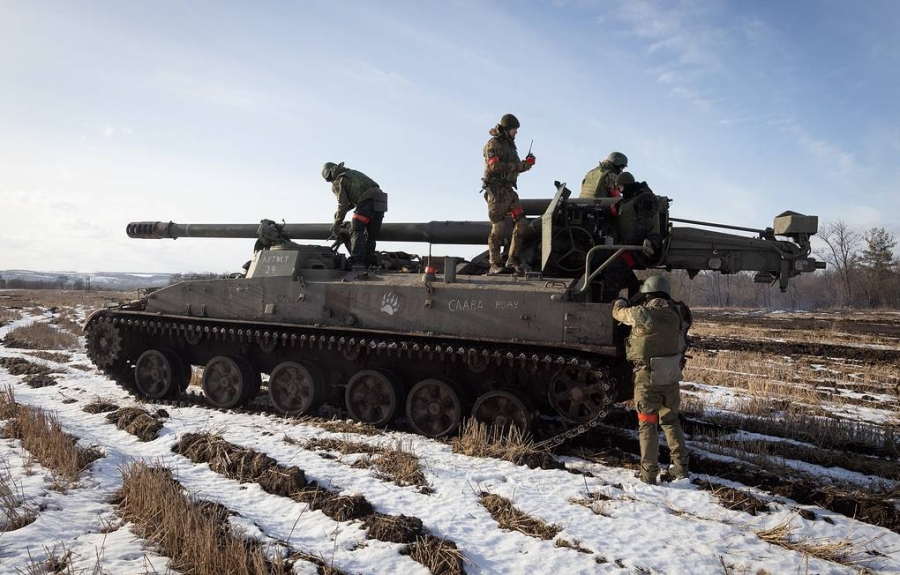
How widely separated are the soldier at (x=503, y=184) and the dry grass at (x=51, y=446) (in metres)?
5.46

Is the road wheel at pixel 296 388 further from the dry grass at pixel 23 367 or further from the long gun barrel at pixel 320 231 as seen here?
the dry grass at pixel 23 367

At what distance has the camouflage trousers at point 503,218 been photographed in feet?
27.8

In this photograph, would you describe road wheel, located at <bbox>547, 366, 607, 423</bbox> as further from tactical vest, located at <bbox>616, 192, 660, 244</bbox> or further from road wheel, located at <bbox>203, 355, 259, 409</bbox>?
→ road wheel, located at <bbox>203, 355, 259, 409</bbox>

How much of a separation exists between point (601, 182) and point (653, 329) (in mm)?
4292

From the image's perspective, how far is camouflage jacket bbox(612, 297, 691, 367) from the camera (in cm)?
623

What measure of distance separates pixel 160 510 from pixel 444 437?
3.92 metres

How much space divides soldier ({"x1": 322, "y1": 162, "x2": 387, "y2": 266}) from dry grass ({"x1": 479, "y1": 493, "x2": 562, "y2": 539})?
5434mm

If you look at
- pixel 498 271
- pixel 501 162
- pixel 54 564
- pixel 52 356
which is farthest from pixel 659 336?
pixel 52 356

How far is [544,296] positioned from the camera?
720 centimetres

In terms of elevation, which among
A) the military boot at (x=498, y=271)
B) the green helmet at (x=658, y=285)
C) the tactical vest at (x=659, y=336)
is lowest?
the tactical vest at (x=659, y=336)

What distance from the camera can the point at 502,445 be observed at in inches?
286

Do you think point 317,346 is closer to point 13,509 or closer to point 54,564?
point 13,509

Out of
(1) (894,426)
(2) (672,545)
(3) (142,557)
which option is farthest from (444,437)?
(1) (894,426)

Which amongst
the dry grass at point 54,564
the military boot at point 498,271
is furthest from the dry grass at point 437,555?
the military boot at point 498,271
